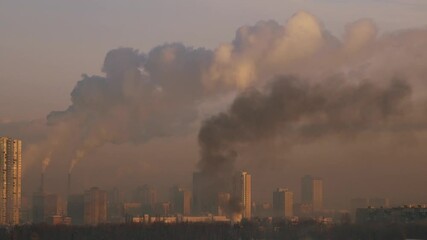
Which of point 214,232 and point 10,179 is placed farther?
point 10,179

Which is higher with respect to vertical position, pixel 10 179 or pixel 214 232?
pixel 10 179

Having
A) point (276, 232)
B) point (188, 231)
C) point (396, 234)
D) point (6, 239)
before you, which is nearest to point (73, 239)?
point (6, 239)

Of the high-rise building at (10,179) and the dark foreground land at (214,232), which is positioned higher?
the high-rise building at (10,179)

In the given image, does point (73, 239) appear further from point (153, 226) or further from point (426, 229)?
point (426, 229)

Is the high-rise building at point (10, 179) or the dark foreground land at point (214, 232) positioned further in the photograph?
the high-rise building at point (10, 179)

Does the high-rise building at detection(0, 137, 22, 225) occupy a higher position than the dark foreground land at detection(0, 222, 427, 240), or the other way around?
the high-rise building at detection(0, 137, 22, 225)
